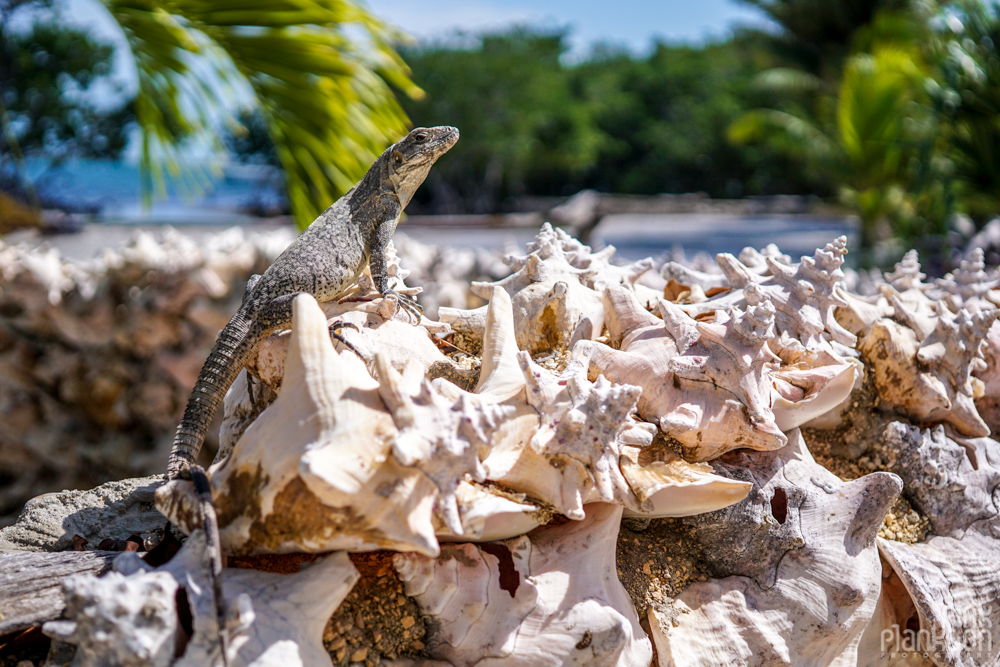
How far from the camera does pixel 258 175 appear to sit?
70.7 feet

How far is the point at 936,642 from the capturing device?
1542mm

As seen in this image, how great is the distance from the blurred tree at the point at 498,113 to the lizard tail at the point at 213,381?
1941 cm

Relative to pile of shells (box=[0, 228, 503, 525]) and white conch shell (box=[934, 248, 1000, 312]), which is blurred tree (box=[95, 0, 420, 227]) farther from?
white conch shell (box=[934, 248, 1000, 312])

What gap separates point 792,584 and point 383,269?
113 cm

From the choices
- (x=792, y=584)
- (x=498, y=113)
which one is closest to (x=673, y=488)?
(x=792, y=584)

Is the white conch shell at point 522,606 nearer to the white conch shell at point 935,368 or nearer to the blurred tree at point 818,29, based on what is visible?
the white conch shell at point 935,368

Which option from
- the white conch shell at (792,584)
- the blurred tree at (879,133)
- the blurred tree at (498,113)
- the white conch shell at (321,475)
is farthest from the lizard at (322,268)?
the blurred tree at (498,113)

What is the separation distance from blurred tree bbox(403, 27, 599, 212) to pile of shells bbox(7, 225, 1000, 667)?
19.2 metres

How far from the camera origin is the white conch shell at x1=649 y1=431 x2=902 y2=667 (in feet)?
4.59

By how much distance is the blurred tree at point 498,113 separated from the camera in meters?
20.2

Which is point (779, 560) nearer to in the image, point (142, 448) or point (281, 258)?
point (281, 258)

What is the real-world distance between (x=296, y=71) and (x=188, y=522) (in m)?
2.29

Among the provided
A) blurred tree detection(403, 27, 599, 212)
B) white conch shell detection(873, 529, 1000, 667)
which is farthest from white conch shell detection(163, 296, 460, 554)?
blurred tree detection(403, 27, 599, 212)

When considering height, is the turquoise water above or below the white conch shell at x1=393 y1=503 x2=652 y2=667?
below
